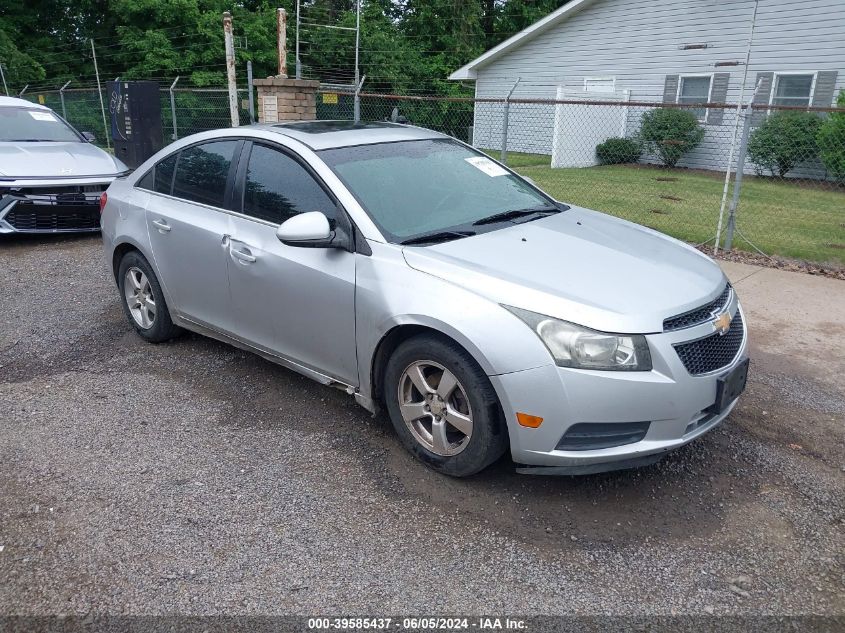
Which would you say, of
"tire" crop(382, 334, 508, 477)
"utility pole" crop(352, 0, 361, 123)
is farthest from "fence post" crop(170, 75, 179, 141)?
"tire" crop(382, 334, 508, 477)

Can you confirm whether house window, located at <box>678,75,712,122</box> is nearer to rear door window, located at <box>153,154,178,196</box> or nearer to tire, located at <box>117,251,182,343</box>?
rear door window, located at <box>153,154,178,196</box>

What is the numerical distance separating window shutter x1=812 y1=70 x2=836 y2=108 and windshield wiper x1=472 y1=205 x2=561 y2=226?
13428mm

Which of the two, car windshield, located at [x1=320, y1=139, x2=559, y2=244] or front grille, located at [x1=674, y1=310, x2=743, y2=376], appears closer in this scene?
front grille, located at [x1=674, y1=310, x2=743, y2=376]

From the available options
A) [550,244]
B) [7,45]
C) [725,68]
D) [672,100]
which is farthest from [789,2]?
[7,45]

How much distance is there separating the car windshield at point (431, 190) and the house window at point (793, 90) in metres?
13.7

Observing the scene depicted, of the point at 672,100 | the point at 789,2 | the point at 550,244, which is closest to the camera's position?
the point at 550,244

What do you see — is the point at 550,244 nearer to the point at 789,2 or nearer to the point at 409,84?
the point at 789,2

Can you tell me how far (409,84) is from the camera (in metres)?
28.9

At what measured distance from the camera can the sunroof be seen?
445 cm

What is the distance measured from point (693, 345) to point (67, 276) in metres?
6.26

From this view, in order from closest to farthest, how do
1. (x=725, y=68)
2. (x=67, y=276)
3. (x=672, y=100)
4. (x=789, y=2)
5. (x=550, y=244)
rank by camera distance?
(x=550, y=244) < (x=67, y=276) < (x=789, y=2) < (x=725, y=68) < (x=672, y=100)

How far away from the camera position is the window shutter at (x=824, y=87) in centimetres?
1484

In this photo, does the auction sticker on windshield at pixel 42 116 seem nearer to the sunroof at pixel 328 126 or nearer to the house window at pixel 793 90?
the sunroof at pixel 328 126

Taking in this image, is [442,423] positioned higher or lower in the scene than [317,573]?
higher
